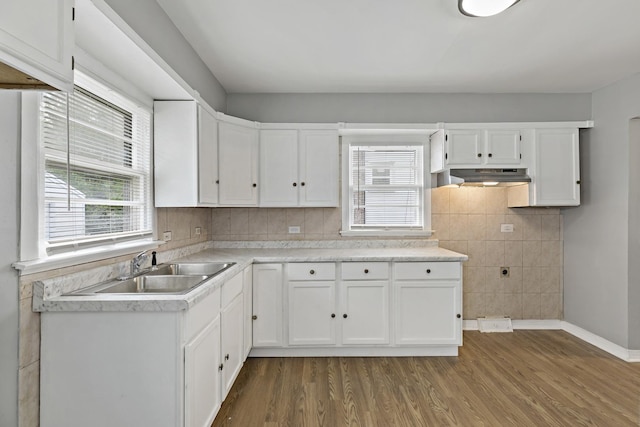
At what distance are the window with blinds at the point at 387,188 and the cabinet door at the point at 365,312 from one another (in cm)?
89

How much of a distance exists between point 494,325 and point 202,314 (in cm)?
324

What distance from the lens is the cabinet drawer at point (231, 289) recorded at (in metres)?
2.22

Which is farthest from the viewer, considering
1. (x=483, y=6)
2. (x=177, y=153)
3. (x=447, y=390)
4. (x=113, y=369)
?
(x=177, y=153)

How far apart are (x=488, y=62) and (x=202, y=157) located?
252cm

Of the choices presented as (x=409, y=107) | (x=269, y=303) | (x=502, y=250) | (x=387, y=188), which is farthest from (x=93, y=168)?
(x=502, y=250)

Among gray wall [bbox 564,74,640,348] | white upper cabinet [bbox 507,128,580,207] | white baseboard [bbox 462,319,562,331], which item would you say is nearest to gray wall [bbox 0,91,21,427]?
white baseboard [bbox 462,319,562,331]

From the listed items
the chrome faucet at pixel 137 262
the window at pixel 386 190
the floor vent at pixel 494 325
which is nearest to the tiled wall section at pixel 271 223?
the window at pixel 386 190

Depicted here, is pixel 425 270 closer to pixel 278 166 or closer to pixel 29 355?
Answer: pixel 278 166

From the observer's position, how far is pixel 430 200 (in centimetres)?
378

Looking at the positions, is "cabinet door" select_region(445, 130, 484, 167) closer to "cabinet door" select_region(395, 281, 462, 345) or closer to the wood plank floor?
"cabinet door" select_region(395, 281, 462, 345)

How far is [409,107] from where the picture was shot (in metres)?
3.69

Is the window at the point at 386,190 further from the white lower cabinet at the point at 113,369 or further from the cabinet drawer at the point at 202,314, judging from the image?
the white lower cabinet at the point at 113,369

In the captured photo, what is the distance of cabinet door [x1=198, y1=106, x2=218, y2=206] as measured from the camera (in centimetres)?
271

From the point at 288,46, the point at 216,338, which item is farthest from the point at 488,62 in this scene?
the point at 216,338
